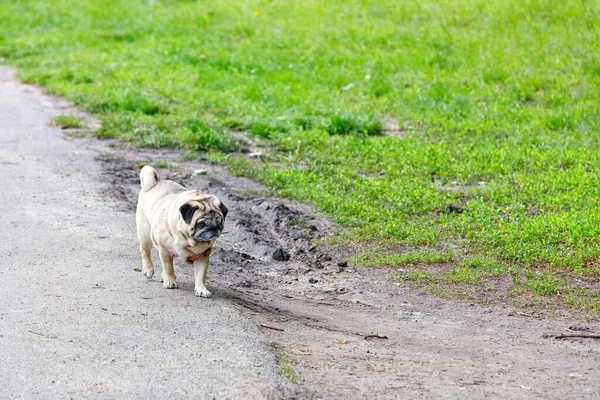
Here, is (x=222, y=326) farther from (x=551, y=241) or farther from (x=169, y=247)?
(x=551, y=241)

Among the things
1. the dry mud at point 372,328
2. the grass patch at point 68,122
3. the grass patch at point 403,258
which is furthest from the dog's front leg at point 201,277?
the grass patch at point 68,122

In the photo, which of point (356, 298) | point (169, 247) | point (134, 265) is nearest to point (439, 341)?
point (356, 298)

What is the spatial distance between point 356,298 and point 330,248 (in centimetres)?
101

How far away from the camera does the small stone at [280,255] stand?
716 cm

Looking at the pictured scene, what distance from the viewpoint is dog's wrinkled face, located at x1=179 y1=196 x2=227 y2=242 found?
5551 millimetres

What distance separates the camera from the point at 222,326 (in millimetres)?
5465

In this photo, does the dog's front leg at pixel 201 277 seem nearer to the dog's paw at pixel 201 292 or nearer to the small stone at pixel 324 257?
the dog's paw at pixel 201 292

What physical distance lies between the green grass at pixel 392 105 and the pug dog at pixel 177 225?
164 centimetres

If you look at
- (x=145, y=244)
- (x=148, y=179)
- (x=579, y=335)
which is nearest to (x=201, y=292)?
(x=145, y=244)

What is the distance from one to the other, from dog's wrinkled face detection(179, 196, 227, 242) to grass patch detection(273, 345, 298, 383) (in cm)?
84

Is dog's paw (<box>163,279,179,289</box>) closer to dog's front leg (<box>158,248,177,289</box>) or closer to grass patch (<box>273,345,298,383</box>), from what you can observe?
dog's front leg (<box>158,248,177,289</box>)

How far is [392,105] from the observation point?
39.6 ft

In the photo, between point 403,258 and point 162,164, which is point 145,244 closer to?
point 403,258

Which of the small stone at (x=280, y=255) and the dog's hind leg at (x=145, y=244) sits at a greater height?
the dog's hind leg at (x=145, y=244)
